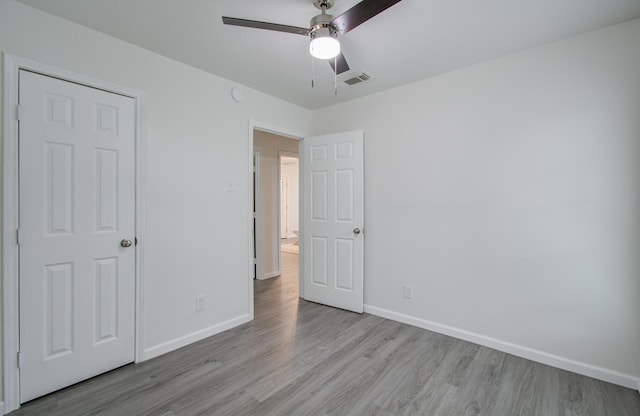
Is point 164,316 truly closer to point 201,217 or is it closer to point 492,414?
point 201,217

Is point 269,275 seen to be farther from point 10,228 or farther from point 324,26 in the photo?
point 324,26

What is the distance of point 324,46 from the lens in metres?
1.63

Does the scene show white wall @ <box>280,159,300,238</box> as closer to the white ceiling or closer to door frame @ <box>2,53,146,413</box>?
the white ceiling

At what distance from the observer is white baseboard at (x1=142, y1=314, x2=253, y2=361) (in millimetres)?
2354

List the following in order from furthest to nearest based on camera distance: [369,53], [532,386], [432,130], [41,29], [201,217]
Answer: [432,130] → [201,217] → [369,53] → [532,386] → [41,29]

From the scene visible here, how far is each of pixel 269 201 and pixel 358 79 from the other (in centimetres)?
261

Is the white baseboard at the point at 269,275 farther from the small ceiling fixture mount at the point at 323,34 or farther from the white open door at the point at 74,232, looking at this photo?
the small ceiling fixture mount at the point at 323,34

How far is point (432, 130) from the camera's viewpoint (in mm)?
2857

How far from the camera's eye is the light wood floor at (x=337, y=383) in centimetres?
180

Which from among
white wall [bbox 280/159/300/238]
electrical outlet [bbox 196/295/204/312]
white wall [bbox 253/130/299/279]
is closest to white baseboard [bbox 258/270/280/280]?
white wall [bbox 253/130/299/279]

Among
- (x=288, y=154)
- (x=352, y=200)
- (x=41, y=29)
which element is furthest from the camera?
(x=288, y=154)

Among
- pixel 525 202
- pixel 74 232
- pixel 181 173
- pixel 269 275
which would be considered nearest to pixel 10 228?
pixel 74 232

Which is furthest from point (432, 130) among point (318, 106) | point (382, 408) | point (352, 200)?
point (382, 408)

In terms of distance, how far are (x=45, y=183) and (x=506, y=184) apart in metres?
3.44
